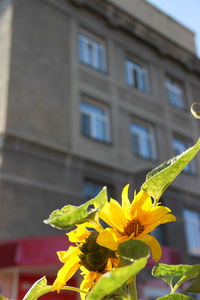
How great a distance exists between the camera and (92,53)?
11789mm

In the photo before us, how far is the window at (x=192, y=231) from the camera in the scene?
11.5 meters

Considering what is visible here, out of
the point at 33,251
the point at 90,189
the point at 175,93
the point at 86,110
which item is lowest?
the point at 33,251

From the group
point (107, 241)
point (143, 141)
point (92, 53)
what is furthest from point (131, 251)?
point (92, 53)

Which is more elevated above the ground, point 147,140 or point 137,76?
point 137,76

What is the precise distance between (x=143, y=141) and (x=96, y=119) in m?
1.88

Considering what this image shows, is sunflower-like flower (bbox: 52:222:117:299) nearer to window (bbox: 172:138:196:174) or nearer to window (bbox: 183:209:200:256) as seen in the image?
window (bbox: 183:209:200:256)

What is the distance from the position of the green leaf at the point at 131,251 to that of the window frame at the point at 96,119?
9.76 m

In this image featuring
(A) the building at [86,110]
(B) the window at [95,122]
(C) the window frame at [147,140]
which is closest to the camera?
(A) the building at [86,110]

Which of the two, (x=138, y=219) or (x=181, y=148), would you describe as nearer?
(x=138, y=219)

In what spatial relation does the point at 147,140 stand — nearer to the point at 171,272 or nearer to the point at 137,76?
the point at 137,76

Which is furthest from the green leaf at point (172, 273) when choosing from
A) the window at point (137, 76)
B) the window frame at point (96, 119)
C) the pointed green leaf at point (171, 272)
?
the window at point (137, 76)

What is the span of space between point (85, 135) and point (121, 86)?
2.61 meters

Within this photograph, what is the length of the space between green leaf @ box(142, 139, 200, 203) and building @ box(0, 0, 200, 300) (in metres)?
7.11

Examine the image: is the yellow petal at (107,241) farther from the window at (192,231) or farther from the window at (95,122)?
the window at (192,231)
